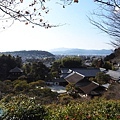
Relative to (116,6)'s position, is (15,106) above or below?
below

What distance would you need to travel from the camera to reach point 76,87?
64.6 feet

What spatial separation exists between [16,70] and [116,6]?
24.7 metres

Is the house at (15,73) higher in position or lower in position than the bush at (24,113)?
lower

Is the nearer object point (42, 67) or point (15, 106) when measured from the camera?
point (15, 106)

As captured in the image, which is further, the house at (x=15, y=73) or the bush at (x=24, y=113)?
the house at (x=15, y=73)

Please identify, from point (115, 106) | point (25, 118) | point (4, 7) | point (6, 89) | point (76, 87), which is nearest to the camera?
point (4, 7)

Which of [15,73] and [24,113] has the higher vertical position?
[24,113]

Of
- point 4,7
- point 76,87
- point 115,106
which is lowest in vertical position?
point 76,87

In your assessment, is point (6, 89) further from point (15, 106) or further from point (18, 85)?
point (15, 106)

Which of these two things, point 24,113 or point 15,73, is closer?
point 24,113

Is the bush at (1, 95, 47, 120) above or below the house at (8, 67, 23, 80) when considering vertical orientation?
above

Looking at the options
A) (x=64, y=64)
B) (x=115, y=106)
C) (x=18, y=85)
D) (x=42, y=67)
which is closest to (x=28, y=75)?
(x=42, y=67)

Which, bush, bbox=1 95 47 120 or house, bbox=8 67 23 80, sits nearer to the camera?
bush, bbox=1 95 47 120

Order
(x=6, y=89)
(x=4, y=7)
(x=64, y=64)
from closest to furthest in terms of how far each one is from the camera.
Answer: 1. (x=4, y=7)
2. (x=6, y=89)
3. (x=64, y=64)
